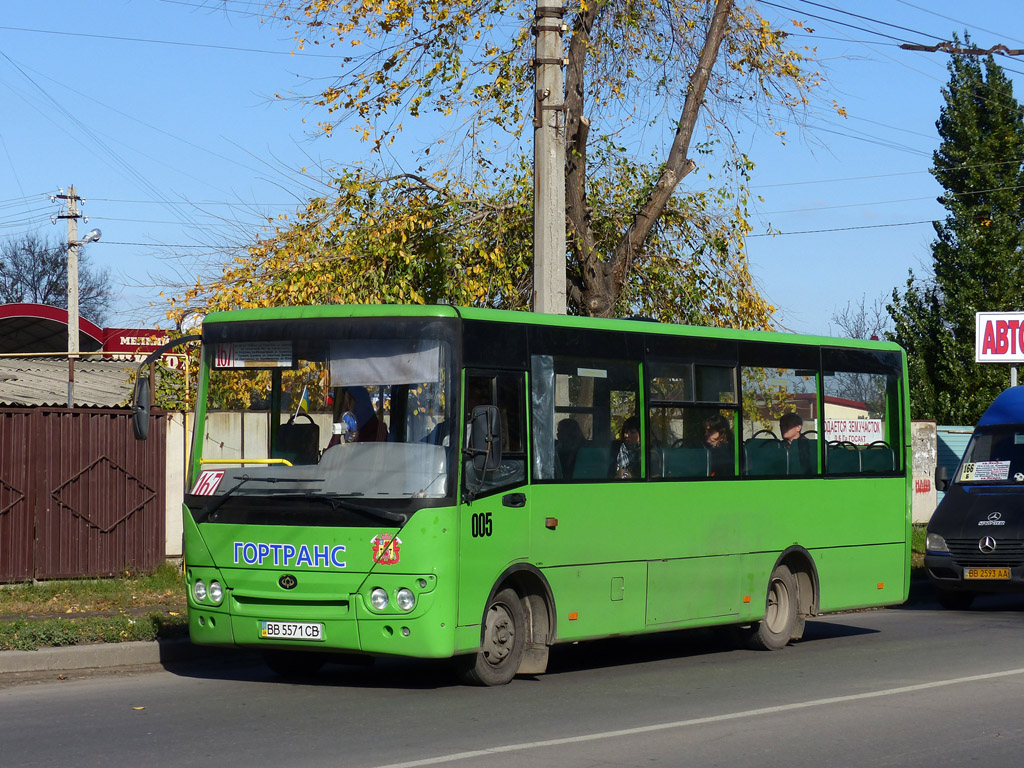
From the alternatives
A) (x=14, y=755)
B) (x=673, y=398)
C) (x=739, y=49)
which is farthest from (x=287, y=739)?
(x=739, y=49)

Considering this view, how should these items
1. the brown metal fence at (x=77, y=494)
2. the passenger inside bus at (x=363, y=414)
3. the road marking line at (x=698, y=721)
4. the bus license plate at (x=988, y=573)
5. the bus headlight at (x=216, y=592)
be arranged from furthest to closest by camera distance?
the bus license plate at (x=988, y=573)
the brown metal fence at (x=77, y=494)
the bus headlight at (x=216, y=592)
the passenger inside bus at (x=363, y=414)
the road marking line at (x=698, y=721)

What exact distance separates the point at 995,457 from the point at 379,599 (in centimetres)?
1091

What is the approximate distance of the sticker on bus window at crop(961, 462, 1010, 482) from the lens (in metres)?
17.8

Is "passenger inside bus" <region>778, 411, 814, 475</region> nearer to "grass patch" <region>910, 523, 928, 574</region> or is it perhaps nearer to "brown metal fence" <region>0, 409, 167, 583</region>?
"grass patch" <region>910, 523, 928, 574</region>

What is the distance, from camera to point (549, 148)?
15188 millimetres

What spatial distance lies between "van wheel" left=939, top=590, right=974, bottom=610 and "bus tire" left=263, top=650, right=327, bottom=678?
9.31 m

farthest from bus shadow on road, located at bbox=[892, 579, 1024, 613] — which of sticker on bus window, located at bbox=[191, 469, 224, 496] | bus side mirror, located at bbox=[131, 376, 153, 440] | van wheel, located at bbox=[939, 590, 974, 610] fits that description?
bus side mirror, located at bbox=[131, 376, 153, 440]

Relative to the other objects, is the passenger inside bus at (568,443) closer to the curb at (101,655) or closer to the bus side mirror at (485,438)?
the bus side mirror at (485,438)

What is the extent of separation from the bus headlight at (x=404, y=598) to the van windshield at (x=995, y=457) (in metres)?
10.5

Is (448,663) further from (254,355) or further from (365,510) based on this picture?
(254,355)

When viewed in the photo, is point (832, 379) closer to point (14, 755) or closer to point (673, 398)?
point (673, 398)

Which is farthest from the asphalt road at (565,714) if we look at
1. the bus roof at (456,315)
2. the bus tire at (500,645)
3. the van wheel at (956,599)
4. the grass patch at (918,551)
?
the grass patch at (918,551)

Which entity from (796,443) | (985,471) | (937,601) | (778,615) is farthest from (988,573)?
(796,443)

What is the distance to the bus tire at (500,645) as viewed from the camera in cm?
1025
